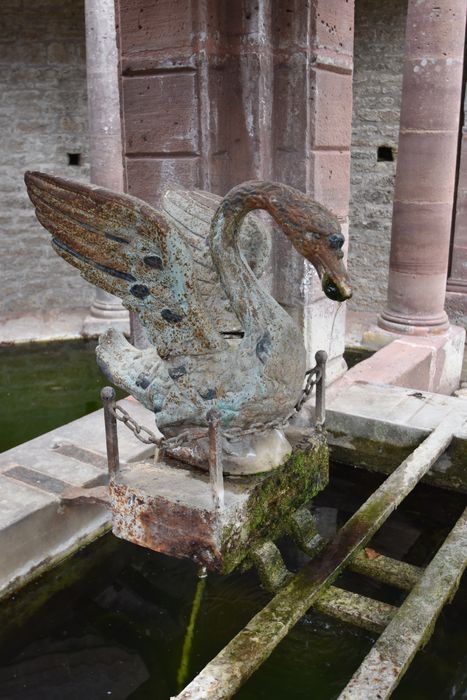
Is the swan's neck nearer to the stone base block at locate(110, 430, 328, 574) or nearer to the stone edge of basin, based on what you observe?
the stone base block at locate(110, 430, 328, 574)

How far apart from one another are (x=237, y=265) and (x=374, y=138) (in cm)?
669

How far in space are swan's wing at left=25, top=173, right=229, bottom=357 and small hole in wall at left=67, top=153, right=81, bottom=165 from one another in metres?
6.39

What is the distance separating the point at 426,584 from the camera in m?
2.58

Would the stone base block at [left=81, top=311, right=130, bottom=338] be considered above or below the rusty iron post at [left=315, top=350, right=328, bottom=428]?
below

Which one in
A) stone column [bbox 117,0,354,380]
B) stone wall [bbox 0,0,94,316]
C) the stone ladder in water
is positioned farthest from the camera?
stone wall [bbox 0,0,94,316]

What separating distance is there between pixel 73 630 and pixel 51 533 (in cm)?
51

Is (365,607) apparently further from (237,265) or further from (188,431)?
(237,265)

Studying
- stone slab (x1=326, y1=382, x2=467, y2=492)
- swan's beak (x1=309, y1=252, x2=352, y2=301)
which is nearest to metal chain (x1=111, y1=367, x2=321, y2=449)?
swan's beak (x1=309, y1=252, x2=352, y2=301)

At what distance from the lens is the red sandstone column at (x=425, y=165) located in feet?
17.1

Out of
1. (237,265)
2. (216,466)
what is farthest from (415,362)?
(216,466)

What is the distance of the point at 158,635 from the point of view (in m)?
2.88

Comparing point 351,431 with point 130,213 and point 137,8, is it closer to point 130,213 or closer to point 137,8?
point 130,213

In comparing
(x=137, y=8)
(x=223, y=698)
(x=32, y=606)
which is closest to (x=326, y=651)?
(x=223, y=698)

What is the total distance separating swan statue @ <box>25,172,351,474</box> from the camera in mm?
2438
